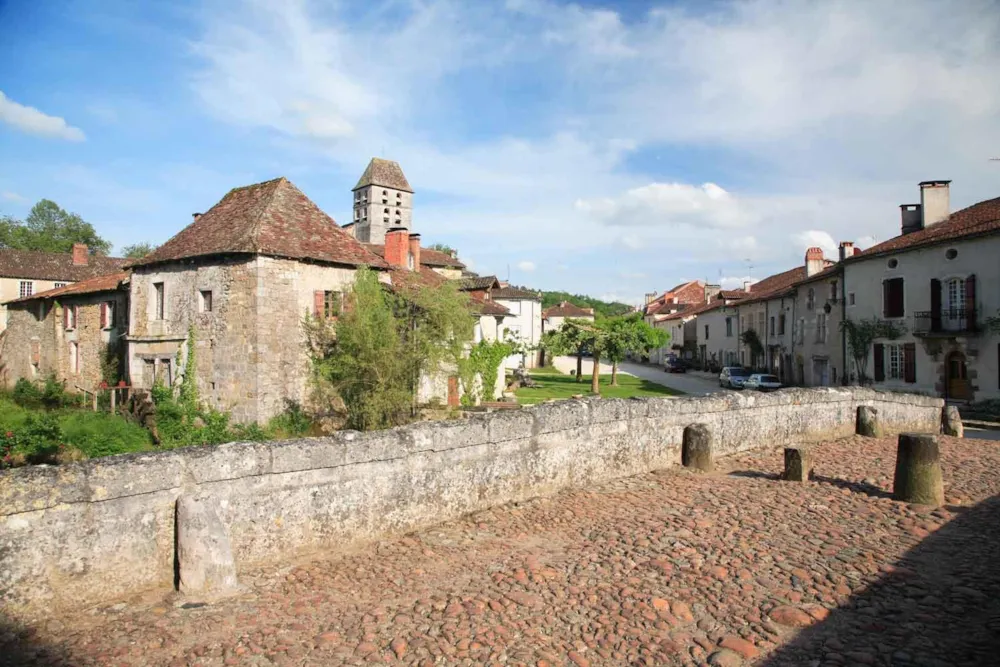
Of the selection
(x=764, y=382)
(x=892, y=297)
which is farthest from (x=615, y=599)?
(x=764, y=382)

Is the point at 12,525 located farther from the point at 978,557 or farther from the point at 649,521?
the point at 978,557

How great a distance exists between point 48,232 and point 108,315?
52.4 m

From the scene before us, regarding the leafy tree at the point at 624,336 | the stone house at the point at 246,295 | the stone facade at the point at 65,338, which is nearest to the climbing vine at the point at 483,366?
the stone house at the point at 246,295

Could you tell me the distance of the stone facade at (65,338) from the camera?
81.7 feet

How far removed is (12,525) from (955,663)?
262 inches

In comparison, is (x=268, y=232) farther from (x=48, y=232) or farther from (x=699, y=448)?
(x=48, y=232)

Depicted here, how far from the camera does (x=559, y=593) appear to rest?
5.36 meters

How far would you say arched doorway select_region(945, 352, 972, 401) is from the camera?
973 inches

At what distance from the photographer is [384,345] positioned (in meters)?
17.3

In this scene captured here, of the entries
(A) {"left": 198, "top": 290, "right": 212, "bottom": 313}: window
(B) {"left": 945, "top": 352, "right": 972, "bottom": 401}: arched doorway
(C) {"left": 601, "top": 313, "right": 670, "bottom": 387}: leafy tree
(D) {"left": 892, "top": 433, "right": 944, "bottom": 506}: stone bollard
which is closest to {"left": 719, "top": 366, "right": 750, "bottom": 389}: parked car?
(C) {"left": 601, "top": 313, "right": 670, "bottom": 387}: leafy tree

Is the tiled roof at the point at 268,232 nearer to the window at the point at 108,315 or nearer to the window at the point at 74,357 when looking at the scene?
the window at the point at 108,315

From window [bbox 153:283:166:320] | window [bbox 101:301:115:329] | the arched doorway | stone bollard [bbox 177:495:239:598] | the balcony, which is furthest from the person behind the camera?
window [bbox 101:301:115:329]

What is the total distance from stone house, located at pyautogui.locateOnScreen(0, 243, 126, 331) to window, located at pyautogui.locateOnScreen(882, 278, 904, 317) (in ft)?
146

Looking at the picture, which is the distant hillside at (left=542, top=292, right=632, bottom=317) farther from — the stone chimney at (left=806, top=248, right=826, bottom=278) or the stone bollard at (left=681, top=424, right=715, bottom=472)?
the stone bollard at (left=681, top=424, right=715, bottom=472)
